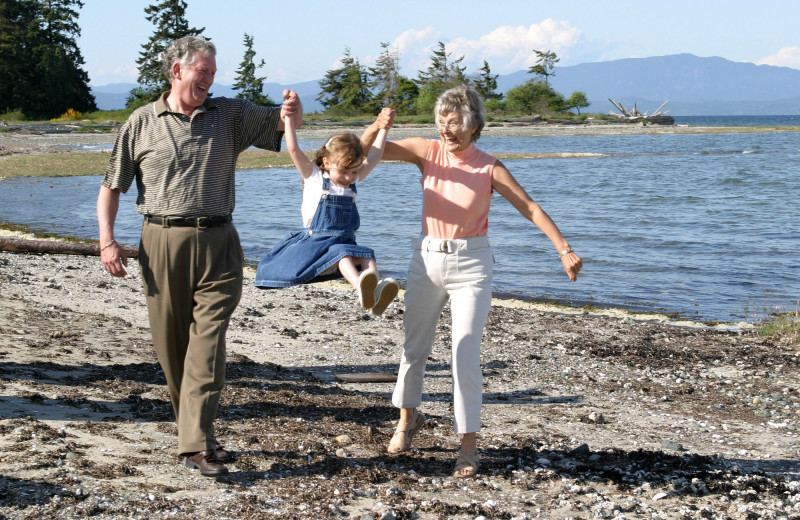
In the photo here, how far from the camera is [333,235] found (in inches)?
230

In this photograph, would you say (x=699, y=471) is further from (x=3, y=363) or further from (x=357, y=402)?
(x=3, y=363)

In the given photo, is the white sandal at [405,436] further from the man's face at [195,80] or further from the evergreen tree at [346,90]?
the evergreen tree at [346,90]

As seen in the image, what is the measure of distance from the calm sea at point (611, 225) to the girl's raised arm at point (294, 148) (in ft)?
30.3

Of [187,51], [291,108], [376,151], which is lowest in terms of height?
[376,151]

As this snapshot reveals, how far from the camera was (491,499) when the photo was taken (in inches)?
207

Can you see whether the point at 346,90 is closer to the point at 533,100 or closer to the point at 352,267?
the point at 533,100

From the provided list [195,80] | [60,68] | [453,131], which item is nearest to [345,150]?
[453,131]

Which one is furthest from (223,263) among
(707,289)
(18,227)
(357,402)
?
(18,227)

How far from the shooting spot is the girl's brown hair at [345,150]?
5.59 metres

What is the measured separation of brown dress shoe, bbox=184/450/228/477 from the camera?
16.9 feet

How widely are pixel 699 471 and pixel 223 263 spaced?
3.35m

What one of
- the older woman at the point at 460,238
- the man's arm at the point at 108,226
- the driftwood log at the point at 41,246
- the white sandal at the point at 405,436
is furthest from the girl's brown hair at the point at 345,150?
the driftwood log at the point at 41,246

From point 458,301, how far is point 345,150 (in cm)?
115

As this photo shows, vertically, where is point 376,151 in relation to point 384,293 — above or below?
above
